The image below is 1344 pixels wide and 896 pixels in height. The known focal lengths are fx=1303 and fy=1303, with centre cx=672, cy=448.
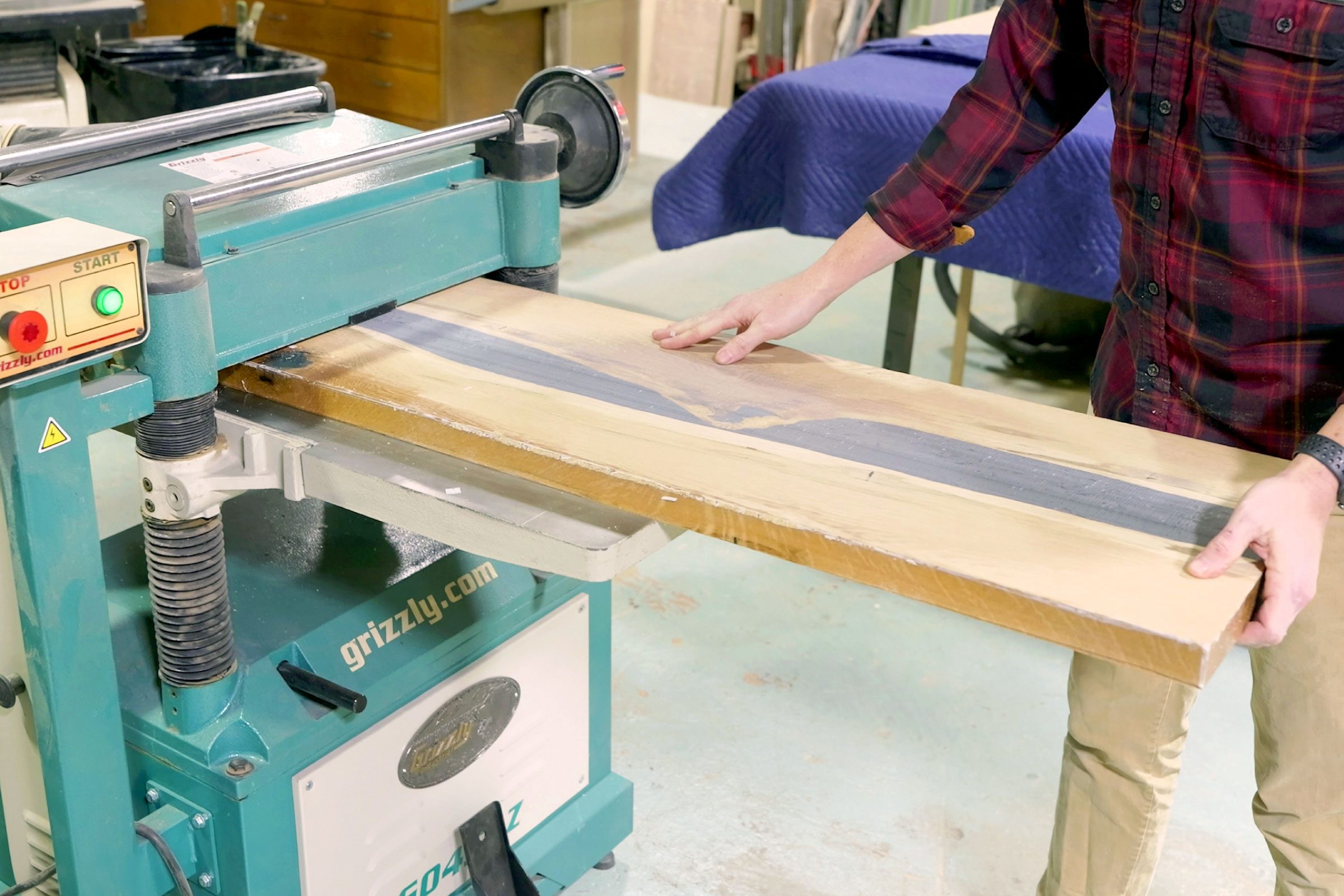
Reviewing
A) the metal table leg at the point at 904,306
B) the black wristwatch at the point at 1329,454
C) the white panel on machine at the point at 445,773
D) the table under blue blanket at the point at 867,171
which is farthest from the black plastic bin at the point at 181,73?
the black wristwatch at the point at 1329,454

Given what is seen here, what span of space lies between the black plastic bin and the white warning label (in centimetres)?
180

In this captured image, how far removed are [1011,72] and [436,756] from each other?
0.96 meters

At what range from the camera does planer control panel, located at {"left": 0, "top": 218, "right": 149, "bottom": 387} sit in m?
0.95

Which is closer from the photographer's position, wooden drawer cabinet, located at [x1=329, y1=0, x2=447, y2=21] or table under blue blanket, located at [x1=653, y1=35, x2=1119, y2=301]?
table under blue blanket, located at [x1=653, y1=35, x2=1119, y2=301]

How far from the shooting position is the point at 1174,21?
1139 millimetres

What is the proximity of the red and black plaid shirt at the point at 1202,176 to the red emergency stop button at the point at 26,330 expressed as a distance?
0.82 m

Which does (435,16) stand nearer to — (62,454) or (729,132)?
(729,132)

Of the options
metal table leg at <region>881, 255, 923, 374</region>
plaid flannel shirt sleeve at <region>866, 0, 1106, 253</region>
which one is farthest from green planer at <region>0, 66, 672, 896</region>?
metal table leg at <region>881, 255, 923, 374</region>

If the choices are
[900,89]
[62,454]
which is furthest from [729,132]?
[62,454]

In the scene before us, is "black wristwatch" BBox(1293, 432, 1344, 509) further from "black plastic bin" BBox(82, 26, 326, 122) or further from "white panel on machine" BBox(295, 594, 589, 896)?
"black plastic bin" BBox(82, 26, 326, 122)

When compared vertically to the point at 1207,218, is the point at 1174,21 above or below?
above

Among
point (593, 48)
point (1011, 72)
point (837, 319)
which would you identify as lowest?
point (837, 319)

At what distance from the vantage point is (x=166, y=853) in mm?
1227

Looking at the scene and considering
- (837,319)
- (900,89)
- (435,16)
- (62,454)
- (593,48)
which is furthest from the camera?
(593,48)
